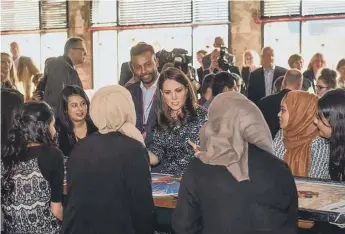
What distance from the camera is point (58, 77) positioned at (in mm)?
5059

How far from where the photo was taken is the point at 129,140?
246 centimetres

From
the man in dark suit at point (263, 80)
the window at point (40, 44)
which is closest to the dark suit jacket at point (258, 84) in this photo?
the man in dark suit at point (263, 80)

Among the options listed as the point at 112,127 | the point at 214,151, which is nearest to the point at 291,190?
the point at 214,151

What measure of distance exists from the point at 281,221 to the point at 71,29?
8.82 meters

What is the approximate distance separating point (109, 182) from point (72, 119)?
4.85 ft

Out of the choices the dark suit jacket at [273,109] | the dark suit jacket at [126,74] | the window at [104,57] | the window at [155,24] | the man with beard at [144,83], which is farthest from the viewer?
the window at [104,57]

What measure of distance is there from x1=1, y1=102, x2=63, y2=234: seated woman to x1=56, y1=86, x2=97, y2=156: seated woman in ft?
3.21

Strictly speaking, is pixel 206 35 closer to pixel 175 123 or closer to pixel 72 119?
pixel 72 119

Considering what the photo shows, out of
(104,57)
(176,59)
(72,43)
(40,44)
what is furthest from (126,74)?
(40,44)

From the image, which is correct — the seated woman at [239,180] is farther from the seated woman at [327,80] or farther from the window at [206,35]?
the window at [206,35]

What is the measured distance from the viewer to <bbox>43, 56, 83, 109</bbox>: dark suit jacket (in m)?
5.04

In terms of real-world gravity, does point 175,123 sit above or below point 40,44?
below

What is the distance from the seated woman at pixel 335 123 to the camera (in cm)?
307

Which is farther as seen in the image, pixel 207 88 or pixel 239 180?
pixel 207 88
